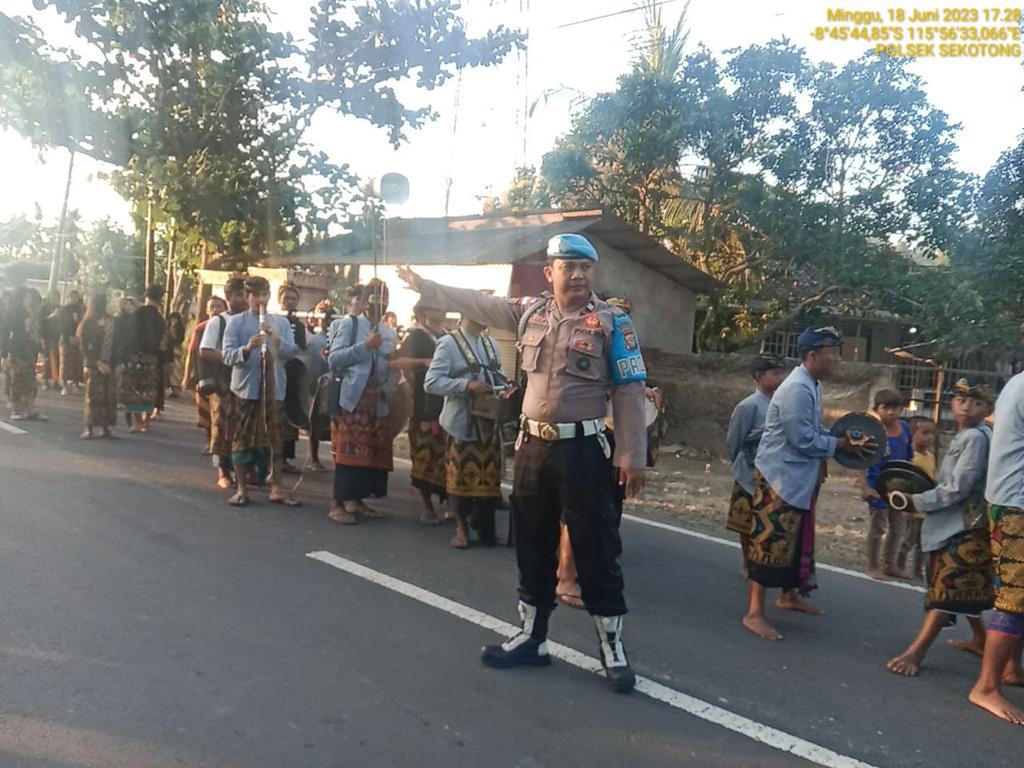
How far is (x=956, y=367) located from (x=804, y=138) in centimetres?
403

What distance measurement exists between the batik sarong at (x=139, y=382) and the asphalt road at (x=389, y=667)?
3.89 meters

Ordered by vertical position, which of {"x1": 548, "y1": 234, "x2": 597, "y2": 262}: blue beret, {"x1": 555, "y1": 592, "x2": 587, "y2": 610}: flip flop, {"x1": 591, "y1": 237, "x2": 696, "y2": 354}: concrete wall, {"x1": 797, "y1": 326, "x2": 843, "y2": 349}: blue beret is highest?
{"x1": 591, "y1": 237, "x2": 696, "y2": 354}: concrete wall

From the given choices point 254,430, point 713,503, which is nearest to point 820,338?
point 254,430

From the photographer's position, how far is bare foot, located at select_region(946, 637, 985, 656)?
4.64m

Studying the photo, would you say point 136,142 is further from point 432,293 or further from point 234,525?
point 432,293

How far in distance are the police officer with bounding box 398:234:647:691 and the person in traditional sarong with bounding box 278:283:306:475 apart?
384cm

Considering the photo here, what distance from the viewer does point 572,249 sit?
3912 mm

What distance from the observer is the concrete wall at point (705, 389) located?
12.2 m

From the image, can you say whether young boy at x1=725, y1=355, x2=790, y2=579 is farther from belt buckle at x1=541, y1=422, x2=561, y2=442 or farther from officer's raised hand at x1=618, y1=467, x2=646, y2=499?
belt buckle at x1=541, y1=422, x2=561, y2=442

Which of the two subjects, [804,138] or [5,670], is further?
[804,138]

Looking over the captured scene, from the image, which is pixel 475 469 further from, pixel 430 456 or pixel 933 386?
pixel 933 386

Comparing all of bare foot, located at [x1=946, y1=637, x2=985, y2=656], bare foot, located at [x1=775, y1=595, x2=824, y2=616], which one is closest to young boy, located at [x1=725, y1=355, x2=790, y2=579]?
bare foot, located at [x1=775, y1=595, x2=824, y2=616]

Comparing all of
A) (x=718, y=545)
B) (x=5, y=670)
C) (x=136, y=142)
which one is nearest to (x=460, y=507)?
(x=718, y=545)

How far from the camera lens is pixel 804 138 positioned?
13.1 meters
